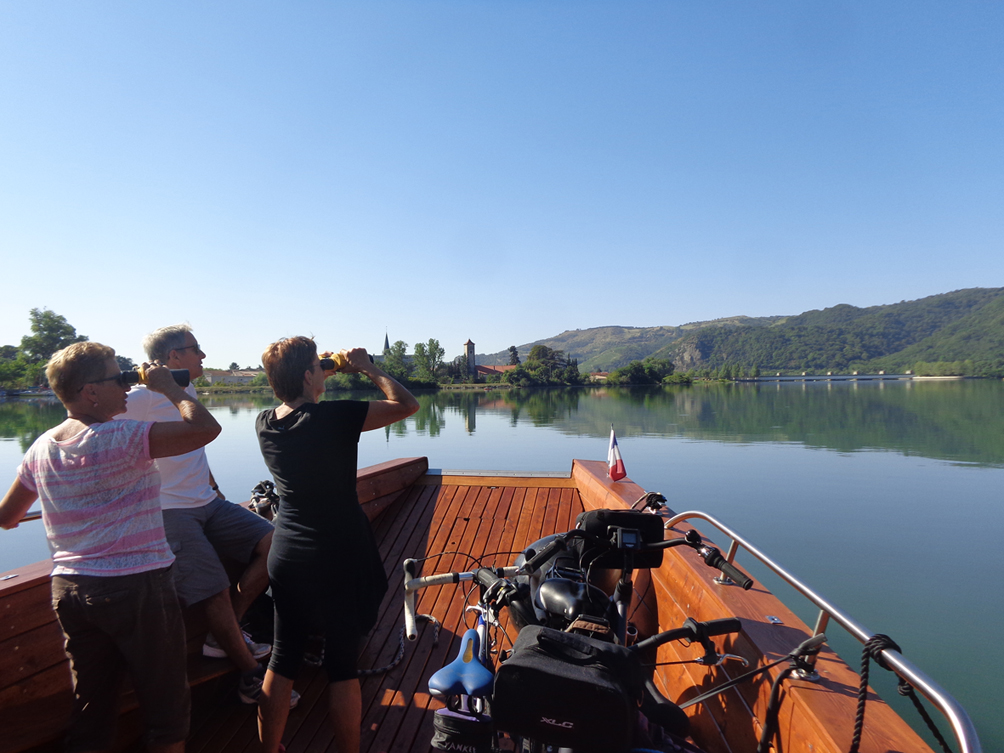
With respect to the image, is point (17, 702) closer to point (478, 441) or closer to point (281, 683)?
point (281, 683)

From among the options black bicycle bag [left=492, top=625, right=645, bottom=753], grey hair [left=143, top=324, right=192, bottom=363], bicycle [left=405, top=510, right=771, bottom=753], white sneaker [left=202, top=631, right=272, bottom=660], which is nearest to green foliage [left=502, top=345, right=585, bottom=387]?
white sneaker [left=202, top=631, right=272, bottom=660]

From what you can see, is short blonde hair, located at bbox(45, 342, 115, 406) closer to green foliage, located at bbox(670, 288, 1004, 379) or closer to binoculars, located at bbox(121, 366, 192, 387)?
binoculars, located at bbox(121, 366, 192, 387)

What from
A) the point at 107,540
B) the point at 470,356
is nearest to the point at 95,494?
the point at 107,540

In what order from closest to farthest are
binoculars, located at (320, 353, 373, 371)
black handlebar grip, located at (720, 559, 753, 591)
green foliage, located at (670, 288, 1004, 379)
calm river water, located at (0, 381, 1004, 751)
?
1. black handlebar grip, located at (720, 559, 753, 591)
2. binoculars, located at (320, 353, 373, 371)
3. calm river water, located at (0, 381, 1004, 751)
4. green foliage, located at (670, 288, 1004, 379)

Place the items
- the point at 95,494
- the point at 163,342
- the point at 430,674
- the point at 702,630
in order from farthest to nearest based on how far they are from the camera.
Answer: the point at 430,674 → the point at 163,342 → the point at 95,494 → the point at 702,630

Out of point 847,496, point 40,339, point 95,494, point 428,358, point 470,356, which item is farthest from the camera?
point 470,356

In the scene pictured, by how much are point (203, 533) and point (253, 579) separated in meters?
0.34

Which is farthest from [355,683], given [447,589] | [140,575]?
[447,589]

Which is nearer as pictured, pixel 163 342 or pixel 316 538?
pixel 316 538

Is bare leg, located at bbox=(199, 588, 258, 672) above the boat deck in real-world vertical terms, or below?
above

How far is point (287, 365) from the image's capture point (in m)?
1.78

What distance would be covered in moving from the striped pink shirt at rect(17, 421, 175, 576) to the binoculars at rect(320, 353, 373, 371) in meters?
0.54

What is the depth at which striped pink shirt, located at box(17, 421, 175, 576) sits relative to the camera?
1519 mm

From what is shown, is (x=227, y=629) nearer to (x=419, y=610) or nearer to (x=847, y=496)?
(x=419, y=610)
